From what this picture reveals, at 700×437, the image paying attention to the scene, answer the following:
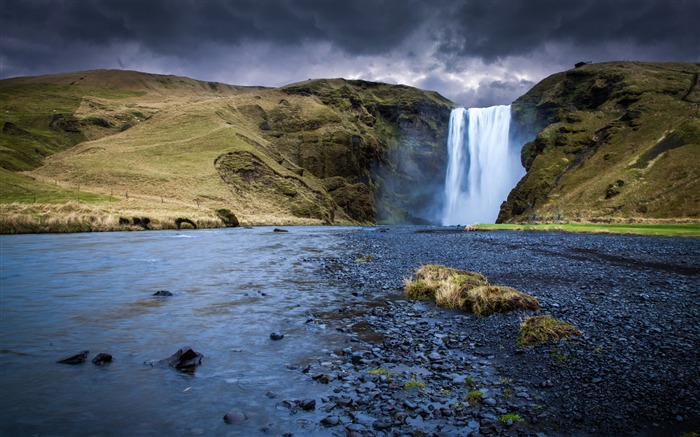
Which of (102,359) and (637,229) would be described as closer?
(102,359)

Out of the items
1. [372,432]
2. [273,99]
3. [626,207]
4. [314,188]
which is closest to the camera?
[372,432]

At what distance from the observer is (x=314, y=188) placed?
119 meters

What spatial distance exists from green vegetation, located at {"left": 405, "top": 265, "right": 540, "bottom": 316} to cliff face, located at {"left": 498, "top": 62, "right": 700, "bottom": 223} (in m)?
71.2

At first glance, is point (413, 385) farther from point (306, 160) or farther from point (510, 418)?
point (306, 160)

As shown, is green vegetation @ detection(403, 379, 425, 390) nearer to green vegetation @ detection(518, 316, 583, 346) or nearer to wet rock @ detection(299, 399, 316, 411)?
wet rock @ detection(299, 399, 316, 411)

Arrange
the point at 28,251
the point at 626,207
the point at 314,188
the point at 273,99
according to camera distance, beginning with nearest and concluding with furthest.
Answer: the point at 28,251, the point at 626,207, the point at 314,188, the point at 273,99

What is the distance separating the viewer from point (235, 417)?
5.87 m

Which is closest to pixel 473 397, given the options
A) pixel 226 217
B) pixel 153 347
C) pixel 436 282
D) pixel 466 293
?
pixel 466 293

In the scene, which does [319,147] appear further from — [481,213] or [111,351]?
[111,351]

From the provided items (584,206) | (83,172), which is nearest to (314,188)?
(83,172)

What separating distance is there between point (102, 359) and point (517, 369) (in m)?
8.63

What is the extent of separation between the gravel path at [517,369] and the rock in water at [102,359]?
4.34 meters

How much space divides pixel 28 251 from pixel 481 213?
150076 millimetres

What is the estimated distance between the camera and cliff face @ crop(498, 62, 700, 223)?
74.1 meters
